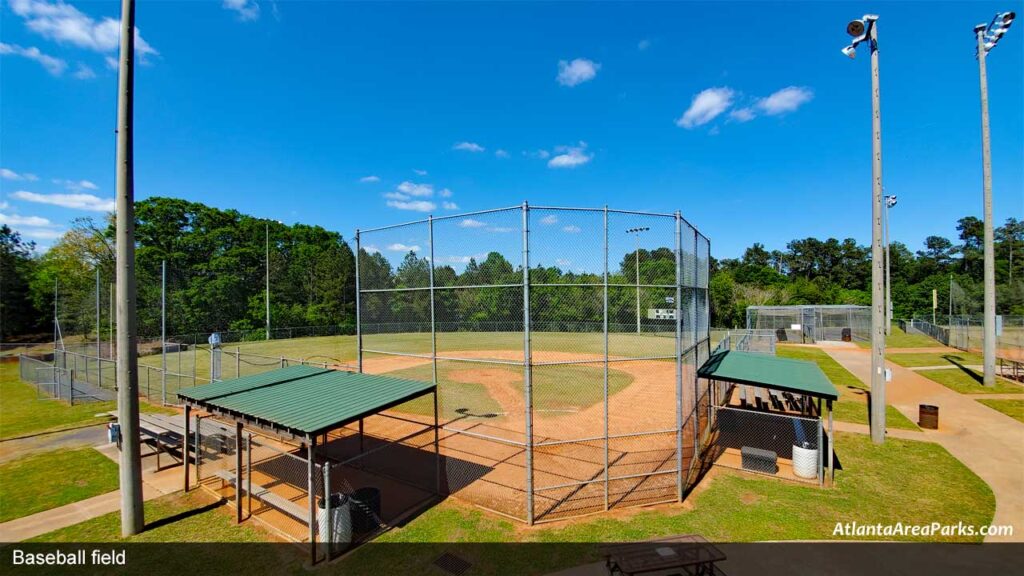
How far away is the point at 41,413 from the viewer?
48.0 ft

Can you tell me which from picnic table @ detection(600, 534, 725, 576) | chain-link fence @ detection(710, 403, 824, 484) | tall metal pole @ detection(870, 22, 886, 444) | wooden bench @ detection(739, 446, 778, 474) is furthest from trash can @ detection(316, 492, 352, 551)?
tall metal pole @ detection(870, 22, 886, 444)

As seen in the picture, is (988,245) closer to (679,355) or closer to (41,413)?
(679,355)

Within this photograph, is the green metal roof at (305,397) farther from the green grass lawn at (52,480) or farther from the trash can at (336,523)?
the green grass lawn at (52,480)

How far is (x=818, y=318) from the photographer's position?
36.9m

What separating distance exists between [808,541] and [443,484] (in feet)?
21.8

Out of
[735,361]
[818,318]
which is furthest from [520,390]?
[818,318]

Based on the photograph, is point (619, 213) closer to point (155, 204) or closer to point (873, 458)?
point (873, 458)

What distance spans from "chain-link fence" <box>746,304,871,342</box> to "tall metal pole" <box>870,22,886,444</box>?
26.2 meters

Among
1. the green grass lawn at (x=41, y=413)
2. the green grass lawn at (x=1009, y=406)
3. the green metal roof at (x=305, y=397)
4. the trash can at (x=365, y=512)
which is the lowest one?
the green grass lawn at (x=1009, y=406)

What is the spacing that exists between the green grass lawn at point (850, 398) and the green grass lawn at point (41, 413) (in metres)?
23.9

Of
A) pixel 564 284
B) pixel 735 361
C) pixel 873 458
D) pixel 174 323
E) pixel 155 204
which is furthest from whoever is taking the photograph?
pixel 155 204

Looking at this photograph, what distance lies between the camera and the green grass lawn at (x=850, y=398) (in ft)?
44.4

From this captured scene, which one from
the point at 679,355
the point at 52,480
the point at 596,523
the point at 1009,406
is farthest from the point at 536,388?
the point at 1009,406

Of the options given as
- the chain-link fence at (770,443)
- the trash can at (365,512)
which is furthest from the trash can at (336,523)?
the chain-link fence at (770,443)
